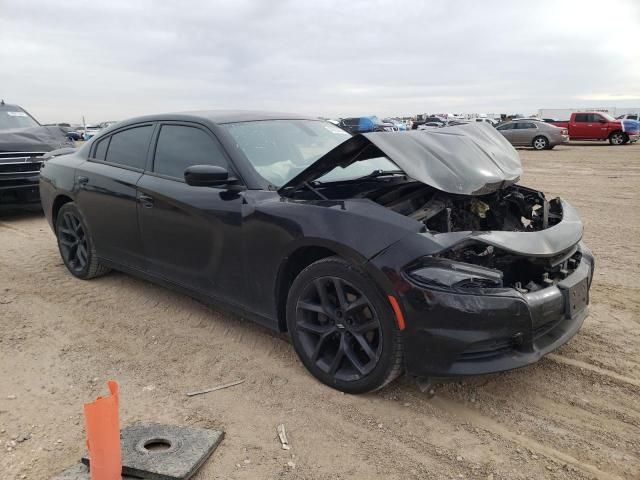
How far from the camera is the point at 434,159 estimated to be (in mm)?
3100

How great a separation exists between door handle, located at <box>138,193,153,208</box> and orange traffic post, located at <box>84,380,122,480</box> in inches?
83.4

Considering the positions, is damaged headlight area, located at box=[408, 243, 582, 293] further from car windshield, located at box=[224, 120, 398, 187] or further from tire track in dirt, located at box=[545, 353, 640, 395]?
car windshield, located at box=[224, 120, 398, 187]

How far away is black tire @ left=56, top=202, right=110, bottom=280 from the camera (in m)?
4.82

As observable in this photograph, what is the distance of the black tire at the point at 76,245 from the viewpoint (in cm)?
482

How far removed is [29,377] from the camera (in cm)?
319

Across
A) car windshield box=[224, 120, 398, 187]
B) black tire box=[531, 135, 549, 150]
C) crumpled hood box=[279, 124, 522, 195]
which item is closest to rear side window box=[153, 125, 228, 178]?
car windshield box=[224, 120, 398, 187]

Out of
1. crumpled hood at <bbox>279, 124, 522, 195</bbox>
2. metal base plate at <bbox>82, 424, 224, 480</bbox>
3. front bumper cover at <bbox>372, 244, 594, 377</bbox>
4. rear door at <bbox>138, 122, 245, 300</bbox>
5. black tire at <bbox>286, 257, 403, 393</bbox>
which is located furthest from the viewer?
rear door at <bbox>138, 122, 245, 300</bbox>

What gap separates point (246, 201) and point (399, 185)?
1026 millimetres

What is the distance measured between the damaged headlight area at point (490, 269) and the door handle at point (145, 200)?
225 centimetres

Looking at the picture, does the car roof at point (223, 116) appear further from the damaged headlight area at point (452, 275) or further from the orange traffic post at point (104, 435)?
the orange traffic post at point (104, 435)

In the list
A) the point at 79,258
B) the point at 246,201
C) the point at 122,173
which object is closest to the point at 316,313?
the point at 246,201

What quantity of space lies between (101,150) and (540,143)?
23.0m

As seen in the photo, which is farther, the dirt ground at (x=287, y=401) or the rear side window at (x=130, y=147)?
the rear side window at (x=130, y=147)

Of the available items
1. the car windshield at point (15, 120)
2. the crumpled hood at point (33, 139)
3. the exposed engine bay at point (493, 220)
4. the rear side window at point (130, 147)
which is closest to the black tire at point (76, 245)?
the rear side window at point (130, 147)
